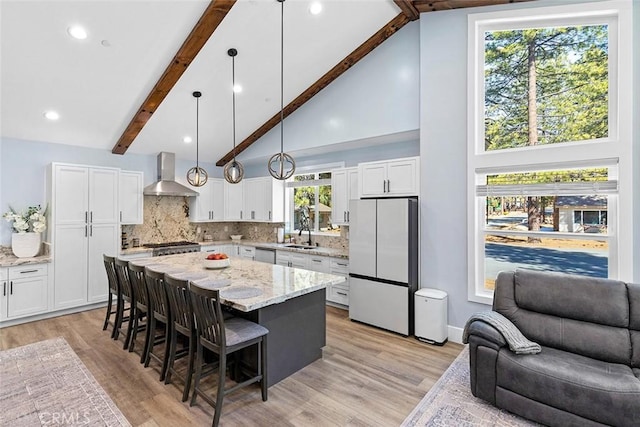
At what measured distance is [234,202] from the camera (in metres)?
7.00

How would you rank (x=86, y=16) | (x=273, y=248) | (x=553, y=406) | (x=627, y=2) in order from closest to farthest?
(x=553, y=406), (x=627, y=2), (x=86, y=16), (x=273, y=248)

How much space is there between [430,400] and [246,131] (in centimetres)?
536

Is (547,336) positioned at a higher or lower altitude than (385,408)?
higher

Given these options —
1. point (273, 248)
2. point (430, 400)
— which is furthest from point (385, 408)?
point (273, 248)

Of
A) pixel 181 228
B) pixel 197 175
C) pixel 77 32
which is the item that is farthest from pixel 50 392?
pixel 181 228

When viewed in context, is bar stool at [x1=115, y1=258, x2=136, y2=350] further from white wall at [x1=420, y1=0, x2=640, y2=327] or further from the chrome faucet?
white wall at [x1=420, y1=0, x2=640, y2=327]

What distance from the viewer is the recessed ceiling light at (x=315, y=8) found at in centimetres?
365

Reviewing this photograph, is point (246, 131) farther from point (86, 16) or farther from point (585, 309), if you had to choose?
point (585, 309)

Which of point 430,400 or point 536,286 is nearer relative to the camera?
point 430,400

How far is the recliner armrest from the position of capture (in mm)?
2475

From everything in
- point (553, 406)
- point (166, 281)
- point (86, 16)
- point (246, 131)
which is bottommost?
point (553, 406)

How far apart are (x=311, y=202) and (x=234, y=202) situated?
1.94 metres

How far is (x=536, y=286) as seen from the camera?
280cm

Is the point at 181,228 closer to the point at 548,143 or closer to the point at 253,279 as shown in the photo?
the point at 253,279
